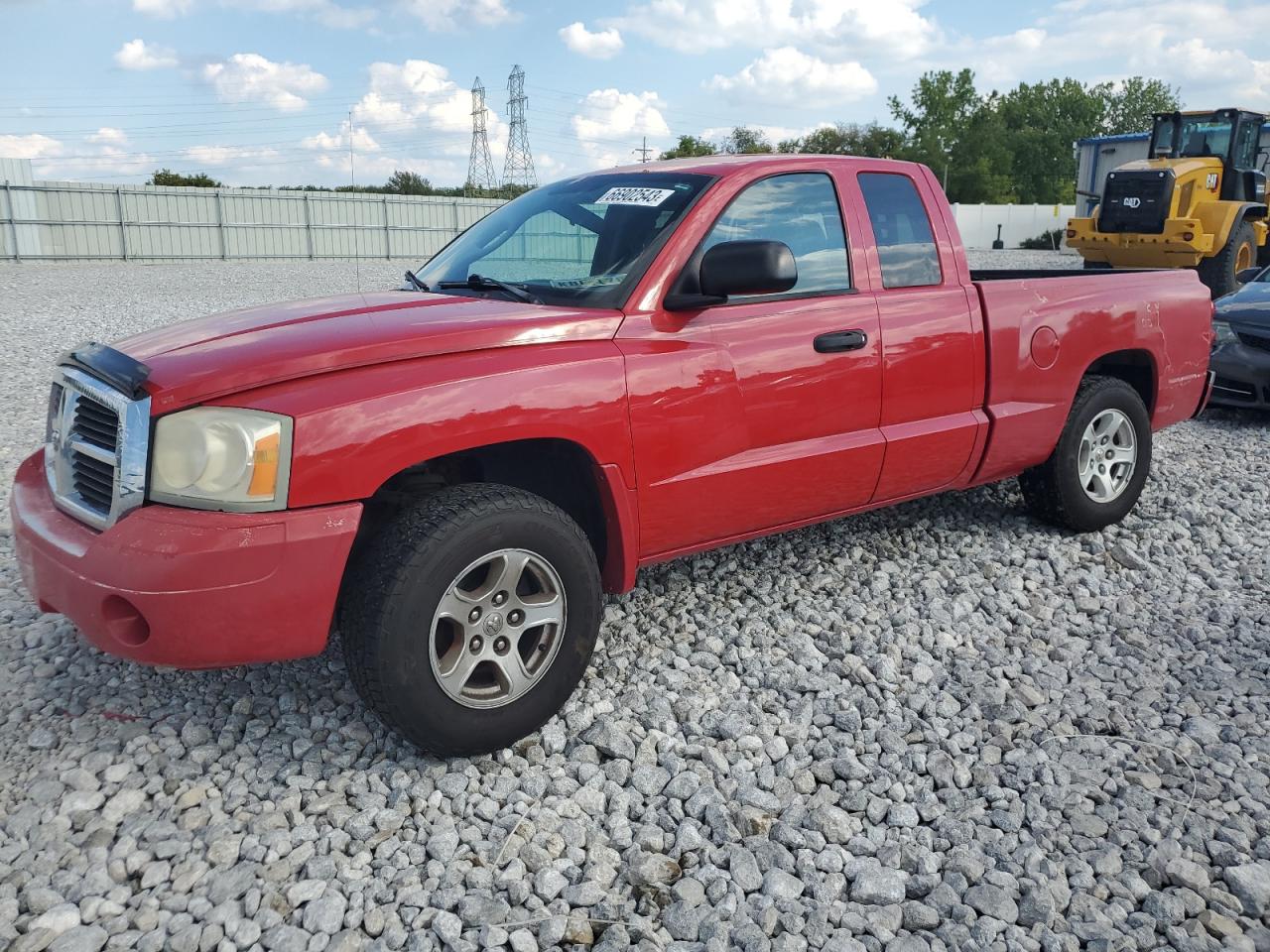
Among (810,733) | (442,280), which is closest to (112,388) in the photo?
(442,280)

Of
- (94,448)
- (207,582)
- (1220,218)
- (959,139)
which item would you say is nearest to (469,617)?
(207,582)

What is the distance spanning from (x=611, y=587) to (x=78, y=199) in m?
32.5

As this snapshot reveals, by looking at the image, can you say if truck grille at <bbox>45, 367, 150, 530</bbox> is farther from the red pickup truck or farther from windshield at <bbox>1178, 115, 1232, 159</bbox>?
windshield at <bbox>1178, 115, 1232, 159</bbox>

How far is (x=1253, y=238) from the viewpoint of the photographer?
51.8 ft

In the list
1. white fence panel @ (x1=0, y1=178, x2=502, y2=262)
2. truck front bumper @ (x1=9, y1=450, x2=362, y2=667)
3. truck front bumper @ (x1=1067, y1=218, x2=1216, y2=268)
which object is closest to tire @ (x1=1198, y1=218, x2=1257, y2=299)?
A: truck front bumper @ (x1=1067, y1=218, x2=1216, y2=268)

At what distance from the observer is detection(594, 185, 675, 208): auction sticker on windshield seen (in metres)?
3.66

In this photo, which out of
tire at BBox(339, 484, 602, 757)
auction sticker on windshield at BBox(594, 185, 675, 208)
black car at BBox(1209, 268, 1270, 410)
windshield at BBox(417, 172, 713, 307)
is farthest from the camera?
black car at BBox(1209, 268, 1270, 410)

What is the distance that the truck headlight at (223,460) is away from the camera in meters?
2.63

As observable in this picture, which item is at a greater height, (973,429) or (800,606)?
(973,429)

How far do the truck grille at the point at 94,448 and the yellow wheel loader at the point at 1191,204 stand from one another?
1565cm

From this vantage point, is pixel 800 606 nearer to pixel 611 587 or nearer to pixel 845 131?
pixel 611 587

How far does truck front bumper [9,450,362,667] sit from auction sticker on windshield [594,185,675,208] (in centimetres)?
164

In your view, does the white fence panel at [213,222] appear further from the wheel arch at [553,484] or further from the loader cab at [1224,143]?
the wheel arch at [553,484]

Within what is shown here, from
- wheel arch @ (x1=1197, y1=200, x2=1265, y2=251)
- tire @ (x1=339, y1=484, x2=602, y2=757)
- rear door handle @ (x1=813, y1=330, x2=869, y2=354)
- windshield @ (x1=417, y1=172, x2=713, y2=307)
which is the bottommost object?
tire @ (x1=339, y1=484, x2=602, y2=757)
